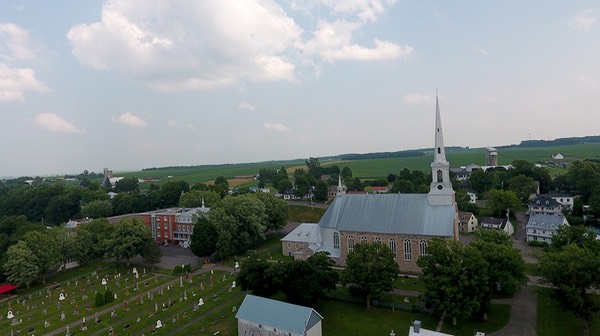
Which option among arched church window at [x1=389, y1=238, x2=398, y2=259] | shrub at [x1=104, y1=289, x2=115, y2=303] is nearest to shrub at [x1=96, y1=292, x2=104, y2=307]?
shrub at [x1=104, y1=289, x2=115, y2=303]

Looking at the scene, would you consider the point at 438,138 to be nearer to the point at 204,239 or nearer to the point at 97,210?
the point at 204,239

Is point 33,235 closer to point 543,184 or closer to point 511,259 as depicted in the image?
point 511,259

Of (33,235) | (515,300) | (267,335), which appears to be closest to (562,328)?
(515,300)

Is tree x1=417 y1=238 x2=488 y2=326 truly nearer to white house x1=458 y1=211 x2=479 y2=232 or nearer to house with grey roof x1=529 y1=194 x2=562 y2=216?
white house x1=458 y1=211 x2=479 y2=232

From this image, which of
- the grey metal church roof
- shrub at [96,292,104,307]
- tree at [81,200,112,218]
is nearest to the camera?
shrub at [96,292,104,307]

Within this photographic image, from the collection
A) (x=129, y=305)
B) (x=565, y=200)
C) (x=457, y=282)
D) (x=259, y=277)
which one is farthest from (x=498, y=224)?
(x=129, y=305)

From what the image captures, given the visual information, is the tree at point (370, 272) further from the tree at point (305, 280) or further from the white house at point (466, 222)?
the white house at point (466, 222)

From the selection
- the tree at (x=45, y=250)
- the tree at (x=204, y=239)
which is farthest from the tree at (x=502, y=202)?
the tree at (x=45, y=250)
